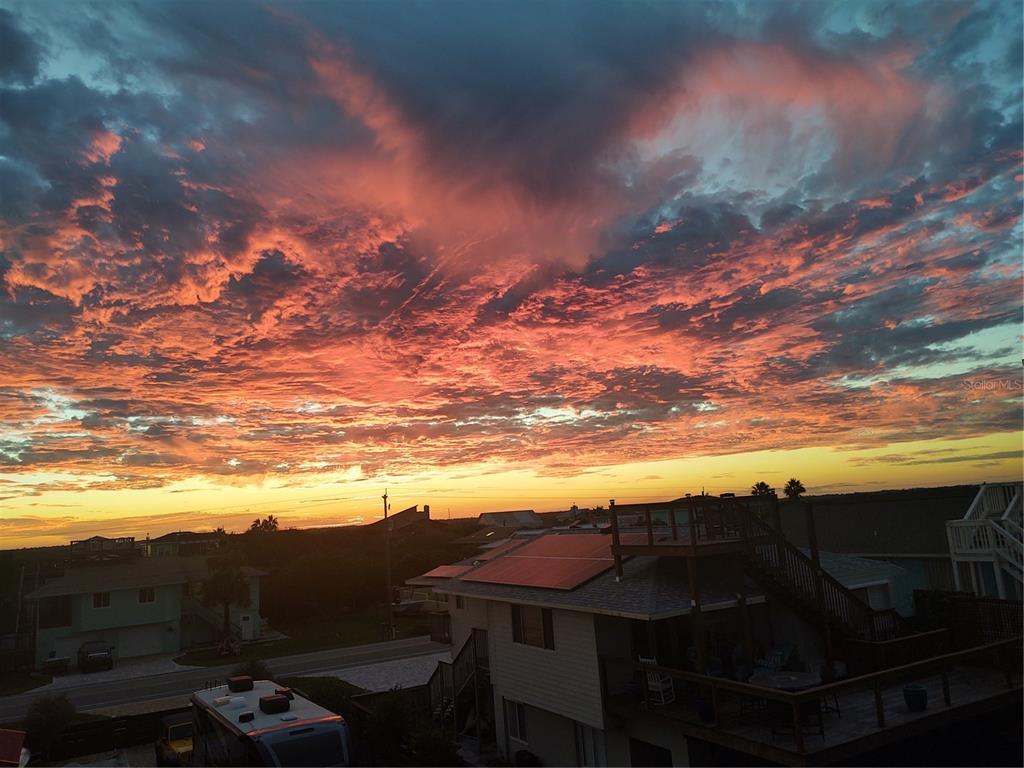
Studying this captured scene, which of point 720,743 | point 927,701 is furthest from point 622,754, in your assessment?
point 927,701

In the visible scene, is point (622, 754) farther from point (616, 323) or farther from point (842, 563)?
point (616, 323)

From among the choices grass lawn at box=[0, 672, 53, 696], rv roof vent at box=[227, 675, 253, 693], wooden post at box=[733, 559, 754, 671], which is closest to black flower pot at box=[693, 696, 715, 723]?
wooden post at box=[733, 559, 754, 671]

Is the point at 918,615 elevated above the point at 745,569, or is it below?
below

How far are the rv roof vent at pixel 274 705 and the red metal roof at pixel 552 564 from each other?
7.49 m

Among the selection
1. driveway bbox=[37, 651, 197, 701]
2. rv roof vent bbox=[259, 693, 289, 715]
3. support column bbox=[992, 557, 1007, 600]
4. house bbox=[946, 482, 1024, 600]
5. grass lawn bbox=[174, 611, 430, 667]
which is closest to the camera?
rv roof vent bbox=[259, 693, 289, 715]

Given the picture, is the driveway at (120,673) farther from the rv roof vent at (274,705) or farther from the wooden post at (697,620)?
the wooden post at (697,620)

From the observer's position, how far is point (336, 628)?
176ft

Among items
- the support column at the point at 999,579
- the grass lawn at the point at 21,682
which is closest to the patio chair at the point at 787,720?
the support column at the point at 999,579

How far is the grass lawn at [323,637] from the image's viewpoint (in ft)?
141

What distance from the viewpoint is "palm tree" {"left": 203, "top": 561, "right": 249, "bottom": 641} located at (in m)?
46.9

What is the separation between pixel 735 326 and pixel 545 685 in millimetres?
16280

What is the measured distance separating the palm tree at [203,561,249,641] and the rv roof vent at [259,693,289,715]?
34156 millimetres

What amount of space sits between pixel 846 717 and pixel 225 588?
43662mm

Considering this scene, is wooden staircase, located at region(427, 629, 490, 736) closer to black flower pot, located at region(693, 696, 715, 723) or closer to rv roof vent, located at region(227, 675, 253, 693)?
rv roof vent, located at region(227, 675, 253, 693)
